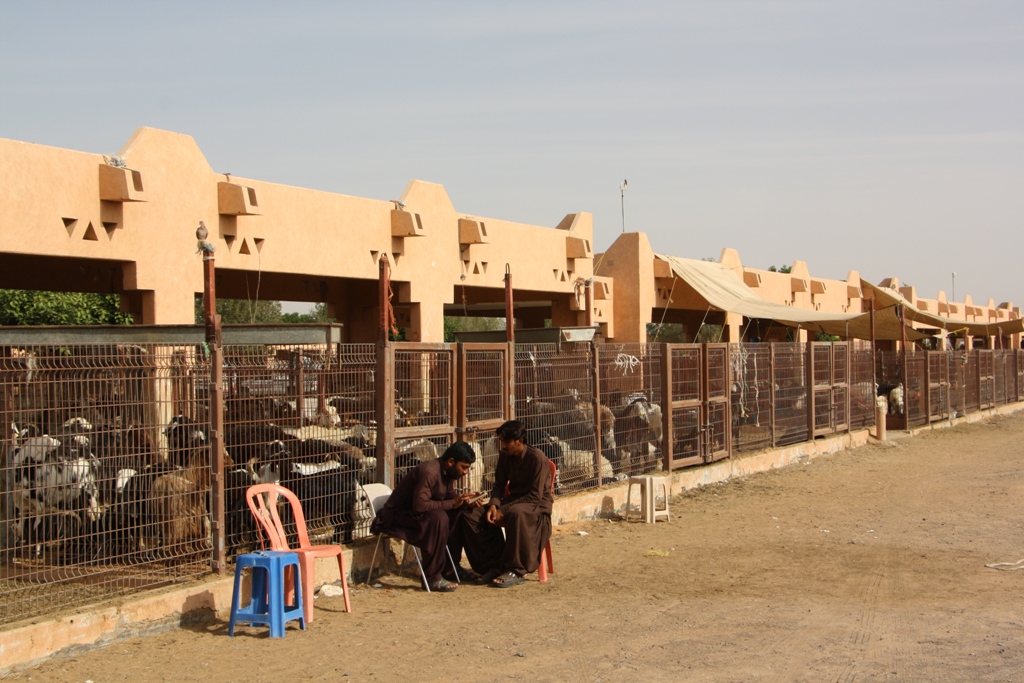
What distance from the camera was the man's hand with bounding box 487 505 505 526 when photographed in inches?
327

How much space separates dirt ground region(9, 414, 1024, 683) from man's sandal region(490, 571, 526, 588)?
0.30ft

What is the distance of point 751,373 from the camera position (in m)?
16.1

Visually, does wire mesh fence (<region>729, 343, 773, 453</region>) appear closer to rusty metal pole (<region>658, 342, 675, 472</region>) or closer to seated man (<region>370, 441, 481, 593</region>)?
rusty metal pole (<region>658, 342, 675, 472</region>)

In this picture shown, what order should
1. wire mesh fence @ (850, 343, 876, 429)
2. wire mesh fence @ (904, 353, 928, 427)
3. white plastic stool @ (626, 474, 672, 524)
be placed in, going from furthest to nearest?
wire mesh fence @ (904, 353, 928, 427) < wire mesh fence @ (850, 343, 876, 429) < white plastic stool @ (626, 474, 672, 524)

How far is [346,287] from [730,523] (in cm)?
1359

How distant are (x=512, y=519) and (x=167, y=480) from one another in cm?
278

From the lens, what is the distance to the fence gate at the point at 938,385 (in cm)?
2400

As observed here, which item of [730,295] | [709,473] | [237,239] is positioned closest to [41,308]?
[237,239]

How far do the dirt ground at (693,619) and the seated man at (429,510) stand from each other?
28 centimetres

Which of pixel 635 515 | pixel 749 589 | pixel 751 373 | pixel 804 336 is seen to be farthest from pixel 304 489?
pixel 804 336

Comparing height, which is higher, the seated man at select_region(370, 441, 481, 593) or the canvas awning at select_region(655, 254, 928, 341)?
the canvas awning at select_region(655, 254, 928, 341)

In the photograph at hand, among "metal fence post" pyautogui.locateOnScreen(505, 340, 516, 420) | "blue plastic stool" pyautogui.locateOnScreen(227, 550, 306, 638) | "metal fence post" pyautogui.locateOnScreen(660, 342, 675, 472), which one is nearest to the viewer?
"blue plastic stool" pyautogui.locateOnScreen(227, 550, 306, 638)

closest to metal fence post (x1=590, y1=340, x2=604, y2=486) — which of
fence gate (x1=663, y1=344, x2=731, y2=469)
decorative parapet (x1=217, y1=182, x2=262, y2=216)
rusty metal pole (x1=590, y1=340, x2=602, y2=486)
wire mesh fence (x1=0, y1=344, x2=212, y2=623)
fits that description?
rusty metal pole (x1=590, y1=340, x2=602, y2=486)

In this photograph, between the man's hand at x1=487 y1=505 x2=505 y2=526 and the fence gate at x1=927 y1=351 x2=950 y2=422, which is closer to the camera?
the man's hand at x1=487 y1=505 x2=505 y2=526
